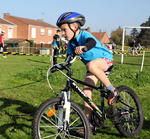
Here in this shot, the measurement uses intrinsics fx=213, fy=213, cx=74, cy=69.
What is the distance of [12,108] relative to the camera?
15.5 ft

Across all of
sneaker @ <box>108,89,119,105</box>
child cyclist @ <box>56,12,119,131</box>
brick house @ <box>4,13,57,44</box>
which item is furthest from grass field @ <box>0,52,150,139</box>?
brick house @ <box>4,13,57,44</box>

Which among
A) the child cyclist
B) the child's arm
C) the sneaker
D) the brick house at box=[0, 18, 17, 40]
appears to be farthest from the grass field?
the brick house at box=[0, 18, 17, 40]

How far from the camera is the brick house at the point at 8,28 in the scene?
4308cm

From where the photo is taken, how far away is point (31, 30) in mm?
48531

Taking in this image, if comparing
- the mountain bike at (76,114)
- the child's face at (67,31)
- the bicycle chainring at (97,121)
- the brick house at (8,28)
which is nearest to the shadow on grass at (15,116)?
the mountain bike at (76,114)

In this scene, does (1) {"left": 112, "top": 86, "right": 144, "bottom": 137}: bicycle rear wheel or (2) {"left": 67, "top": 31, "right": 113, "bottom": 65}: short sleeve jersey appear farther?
(1) {"left": 112, "top": 86, "right": 144, "bottom": 137}: bicycle rear wheel

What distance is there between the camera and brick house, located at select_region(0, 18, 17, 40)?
141 feet

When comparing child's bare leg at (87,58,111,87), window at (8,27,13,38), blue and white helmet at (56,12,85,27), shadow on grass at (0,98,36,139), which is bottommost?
shadow on grass at (0,98,36,139)

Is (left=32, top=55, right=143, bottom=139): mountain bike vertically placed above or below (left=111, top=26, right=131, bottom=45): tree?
below

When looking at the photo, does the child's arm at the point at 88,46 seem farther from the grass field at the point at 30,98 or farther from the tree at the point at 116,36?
the tree at the point at 116,36

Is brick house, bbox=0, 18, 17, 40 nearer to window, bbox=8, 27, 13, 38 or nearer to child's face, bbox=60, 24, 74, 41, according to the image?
window, bbox=8, 27, 13, 38

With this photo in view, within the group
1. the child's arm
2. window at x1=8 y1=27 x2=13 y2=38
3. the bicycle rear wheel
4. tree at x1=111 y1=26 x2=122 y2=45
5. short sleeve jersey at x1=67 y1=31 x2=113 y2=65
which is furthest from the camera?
tree at x1=111 y1=26 x2=122 y2=45

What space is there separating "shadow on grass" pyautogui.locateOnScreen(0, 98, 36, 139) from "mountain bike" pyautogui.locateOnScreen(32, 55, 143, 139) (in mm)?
516

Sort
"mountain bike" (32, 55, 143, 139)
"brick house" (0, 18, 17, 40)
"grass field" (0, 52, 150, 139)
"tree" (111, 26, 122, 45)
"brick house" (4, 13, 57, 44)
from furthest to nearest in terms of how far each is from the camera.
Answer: "tree" (111, 26, 122, 45)
"brick house" (4, 13, 57, 44)
"brick house" (0, 18, 17, 40)
"grass field" (0, 52, 150, 139)
"mountain bike" (32, 55, 143, 139)
